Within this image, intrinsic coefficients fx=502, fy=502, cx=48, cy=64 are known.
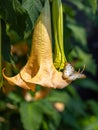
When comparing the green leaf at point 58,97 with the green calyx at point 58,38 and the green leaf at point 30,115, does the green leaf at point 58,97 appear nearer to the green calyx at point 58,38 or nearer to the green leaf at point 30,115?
the green leaf at point 30,115

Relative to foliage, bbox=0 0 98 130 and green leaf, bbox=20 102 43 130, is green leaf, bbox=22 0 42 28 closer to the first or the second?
foliage, bbox=0 0 98 130

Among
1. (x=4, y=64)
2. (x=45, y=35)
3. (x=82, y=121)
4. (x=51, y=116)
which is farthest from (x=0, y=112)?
(x=82, y=121)

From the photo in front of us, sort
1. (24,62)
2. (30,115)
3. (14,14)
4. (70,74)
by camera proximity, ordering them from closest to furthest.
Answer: (70,74) → (14,14) → (24,62) → (30,115)

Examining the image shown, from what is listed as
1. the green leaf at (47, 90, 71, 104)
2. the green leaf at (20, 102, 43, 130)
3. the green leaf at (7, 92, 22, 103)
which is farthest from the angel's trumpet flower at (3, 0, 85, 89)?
the green leaf at (47, 90, 71, 104)

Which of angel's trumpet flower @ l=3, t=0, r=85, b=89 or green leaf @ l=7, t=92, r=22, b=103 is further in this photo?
green leaf @ l=7, t=92, r=22, b=103

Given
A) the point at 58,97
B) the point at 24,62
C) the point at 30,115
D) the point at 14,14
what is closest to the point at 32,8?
the point at 14,14

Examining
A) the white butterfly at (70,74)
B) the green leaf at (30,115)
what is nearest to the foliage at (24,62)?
the green leaf at (30,115)

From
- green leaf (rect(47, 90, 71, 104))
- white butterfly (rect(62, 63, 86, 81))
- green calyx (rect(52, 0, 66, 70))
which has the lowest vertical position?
green leaf (rect(47, 90, 71, 104))

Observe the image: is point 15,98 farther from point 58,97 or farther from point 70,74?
point 70,74

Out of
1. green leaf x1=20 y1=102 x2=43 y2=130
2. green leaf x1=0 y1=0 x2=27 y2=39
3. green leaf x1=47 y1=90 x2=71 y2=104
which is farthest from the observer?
green leaf x1=47 y1=90 x2=71 y2=104
